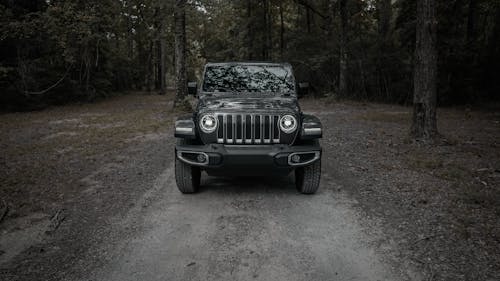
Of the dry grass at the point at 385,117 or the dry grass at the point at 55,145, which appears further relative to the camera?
the dry grass at the point at 385,117

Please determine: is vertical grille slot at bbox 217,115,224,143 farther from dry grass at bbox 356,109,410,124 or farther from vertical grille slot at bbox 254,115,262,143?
dry grass at bbox 356,109,410,124

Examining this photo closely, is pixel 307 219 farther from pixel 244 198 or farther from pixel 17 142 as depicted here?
pixel 17 142

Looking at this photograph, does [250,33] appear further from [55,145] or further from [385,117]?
[55,145]

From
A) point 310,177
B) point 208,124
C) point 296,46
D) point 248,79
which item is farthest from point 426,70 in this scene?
point 296,46

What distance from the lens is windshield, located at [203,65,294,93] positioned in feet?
20.5

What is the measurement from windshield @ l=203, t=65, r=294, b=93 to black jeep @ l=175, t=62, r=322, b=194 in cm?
68

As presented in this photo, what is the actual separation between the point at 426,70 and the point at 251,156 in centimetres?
587

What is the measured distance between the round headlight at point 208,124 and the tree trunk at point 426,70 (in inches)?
230

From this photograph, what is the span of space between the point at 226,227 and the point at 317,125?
1.90 meters

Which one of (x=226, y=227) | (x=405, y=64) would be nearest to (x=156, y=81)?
(x=405, y=64)

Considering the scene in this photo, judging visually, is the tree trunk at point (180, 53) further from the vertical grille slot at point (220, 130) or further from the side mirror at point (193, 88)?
the vertical grille slot at point (220, 130)

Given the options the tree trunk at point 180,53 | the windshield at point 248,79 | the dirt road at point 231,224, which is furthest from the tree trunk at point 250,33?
the windshield at point 248,79

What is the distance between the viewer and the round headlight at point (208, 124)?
4.98 metres

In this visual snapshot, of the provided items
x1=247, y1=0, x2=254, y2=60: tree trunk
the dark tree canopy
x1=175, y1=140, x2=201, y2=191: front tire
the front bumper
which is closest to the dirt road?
x1=175, y1=140, x2=201, y2=191: front tire
